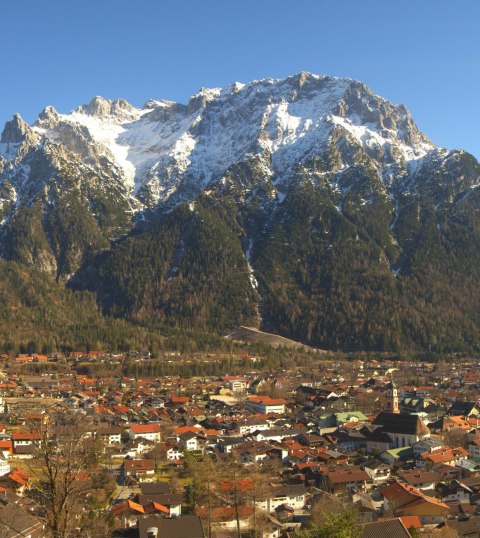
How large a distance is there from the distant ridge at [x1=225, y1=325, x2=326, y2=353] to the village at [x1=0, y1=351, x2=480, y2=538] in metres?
37.6

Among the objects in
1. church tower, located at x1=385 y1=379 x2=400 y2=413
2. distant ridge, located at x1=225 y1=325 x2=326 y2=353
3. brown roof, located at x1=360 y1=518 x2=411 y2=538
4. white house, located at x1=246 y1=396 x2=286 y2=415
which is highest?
distant ridge, located at x1=225 y1=325 x2=326 y2=353

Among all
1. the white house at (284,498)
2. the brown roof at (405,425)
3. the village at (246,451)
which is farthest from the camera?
the brown roof at (405,425)

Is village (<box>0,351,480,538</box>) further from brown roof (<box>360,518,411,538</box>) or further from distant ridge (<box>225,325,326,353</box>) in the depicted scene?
distant ridge (<box>225,325,326,353</box>)

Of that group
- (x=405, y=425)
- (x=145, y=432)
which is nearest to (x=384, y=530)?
(x=405, y=425)

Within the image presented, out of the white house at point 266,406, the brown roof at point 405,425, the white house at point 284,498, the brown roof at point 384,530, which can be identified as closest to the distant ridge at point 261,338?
the white house at point 266,406

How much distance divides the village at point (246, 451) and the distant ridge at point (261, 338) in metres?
37.6

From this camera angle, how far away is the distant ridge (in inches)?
6181

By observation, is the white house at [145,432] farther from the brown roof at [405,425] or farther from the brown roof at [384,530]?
the brown roof at [384,530]

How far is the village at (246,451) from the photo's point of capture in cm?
3675

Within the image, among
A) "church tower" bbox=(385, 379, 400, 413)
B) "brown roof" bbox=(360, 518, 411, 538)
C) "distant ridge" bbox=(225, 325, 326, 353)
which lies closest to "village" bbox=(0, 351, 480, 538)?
"brown roof" bbox=(360, 518, 411, 538)

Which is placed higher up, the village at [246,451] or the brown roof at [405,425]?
the brown roof at [405,425]

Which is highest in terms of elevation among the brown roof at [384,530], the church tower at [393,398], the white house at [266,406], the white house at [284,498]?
the church tower at [393,398]

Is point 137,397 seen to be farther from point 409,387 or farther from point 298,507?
point 298,507

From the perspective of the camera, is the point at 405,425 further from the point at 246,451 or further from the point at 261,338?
the point at 261,338
